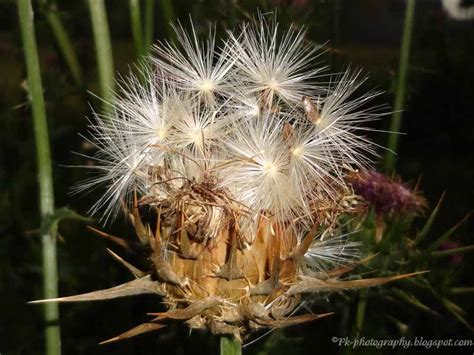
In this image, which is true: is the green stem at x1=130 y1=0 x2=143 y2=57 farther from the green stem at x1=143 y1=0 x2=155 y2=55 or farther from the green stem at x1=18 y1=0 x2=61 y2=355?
the green stem at x1=18 y1=0 x2=61 y2=355

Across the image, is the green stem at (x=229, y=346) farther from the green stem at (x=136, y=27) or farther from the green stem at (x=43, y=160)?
the green stem at (x=136, y=27)

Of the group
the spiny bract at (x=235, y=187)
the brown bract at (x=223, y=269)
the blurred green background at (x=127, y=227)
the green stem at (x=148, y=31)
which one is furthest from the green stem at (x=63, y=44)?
the brown bract at (x=223, y=269)

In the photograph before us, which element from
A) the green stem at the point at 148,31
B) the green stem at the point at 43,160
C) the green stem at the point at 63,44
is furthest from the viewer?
the green stem at the point at 63,44

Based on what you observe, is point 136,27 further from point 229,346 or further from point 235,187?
point 229,346

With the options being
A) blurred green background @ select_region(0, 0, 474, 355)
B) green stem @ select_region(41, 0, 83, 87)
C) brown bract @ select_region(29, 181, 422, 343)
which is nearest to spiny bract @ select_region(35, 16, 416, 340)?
brown bract @ select_region(29, 181, 422, 343)

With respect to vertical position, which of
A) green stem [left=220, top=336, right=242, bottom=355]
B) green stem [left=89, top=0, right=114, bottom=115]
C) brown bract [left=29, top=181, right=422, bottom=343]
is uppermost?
green stem [left=89, top=0, right=114, bottom=115]

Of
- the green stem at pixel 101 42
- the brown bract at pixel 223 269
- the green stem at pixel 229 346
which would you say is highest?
the green stem at pixel 101 42

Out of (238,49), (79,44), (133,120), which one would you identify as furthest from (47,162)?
(79,44)
